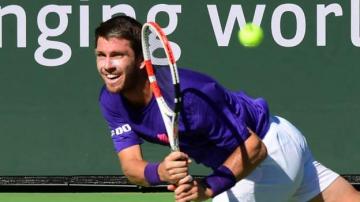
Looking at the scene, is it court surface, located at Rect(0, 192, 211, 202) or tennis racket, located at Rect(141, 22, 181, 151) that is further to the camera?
court surface, located at Rect(0, 192, 211, 202)

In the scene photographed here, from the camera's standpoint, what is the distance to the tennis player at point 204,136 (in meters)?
3.65

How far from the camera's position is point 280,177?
4125mm

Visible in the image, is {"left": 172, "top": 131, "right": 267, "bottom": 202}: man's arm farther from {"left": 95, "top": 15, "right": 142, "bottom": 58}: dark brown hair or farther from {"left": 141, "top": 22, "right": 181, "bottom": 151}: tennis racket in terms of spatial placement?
{"left": 95, "top": 15, "right": 142, "bottom": 58}: dark brown hair

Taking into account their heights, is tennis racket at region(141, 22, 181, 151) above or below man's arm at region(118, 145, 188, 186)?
above

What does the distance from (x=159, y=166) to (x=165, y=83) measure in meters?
0.35

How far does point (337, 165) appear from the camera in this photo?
7207 mm

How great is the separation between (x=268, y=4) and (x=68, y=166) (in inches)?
78.7

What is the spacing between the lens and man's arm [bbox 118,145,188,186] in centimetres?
343

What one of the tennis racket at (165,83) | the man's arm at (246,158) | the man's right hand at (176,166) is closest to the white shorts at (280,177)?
the man's arm at (246,158)

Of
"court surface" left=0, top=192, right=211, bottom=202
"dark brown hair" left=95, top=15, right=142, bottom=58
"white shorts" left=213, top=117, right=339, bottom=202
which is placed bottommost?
"court surface" left=0, top=192, right=211, bottom=202

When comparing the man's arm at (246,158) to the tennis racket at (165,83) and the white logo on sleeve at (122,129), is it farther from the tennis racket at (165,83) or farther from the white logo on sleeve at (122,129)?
the white logo on sleeve at (122,129)

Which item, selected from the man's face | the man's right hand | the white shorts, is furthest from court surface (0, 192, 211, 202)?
the man's right hand

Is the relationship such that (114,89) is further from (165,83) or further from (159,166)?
(159,166)

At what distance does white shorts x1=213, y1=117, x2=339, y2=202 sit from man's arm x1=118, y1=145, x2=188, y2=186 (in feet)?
1.53
